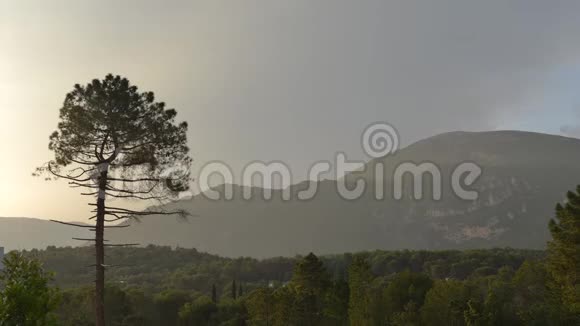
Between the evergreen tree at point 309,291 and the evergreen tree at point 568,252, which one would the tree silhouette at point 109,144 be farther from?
the evergreen tree at point 309,291

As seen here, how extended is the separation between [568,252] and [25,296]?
4029 cm

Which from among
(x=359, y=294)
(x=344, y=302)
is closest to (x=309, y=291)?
(x=344, y=302)

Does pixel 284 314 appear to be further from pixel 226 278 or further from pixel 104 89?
pixel 226 278

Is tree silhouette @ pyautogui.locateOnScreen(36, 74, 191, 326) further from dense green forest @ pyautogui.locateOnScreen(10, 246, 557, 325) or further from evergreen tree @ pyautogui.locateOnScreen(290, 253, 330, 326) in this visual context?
evergreen tree @ pyautogui.locateOnScreen(290, 253, 330, 326)

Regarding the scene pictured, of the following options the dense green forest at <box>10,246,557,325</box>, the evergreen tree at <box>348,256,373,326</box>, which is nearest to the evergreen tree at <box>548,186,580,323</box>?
the dense green forest at <box>10,246,557,325</box>

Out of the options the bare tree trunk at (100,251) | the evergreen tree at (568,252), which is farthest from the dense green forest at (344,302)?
the bare tree trunk at (100,251)

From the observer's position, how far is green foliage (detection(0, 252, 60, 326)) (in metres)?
11.3

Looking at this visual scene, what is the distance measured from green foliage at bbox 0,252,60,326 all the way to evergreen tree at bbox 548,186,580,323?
125ft

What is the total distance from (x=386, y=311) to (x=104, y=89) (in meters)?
45.8

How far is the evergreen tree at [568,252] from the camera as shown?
4009 cm

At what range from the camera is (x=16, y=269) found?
40.0 feet

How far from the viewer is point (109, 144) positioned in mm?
21688

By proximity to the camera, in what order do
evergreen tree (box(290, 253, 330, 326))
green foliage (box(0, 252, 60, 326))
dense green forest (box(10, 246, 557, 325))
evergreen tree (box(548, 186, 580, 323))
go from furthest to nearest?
evergreen tree (box(290, 253, 330, 326)), dense green forest (box(10, 246, 557, 325)), evergreen tree (box(548, 186, 580, 323)), green foliage (box(0, 252, 60, 326))

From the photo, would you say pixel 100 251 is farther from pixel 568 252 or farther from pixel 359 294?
pixel 359 294
